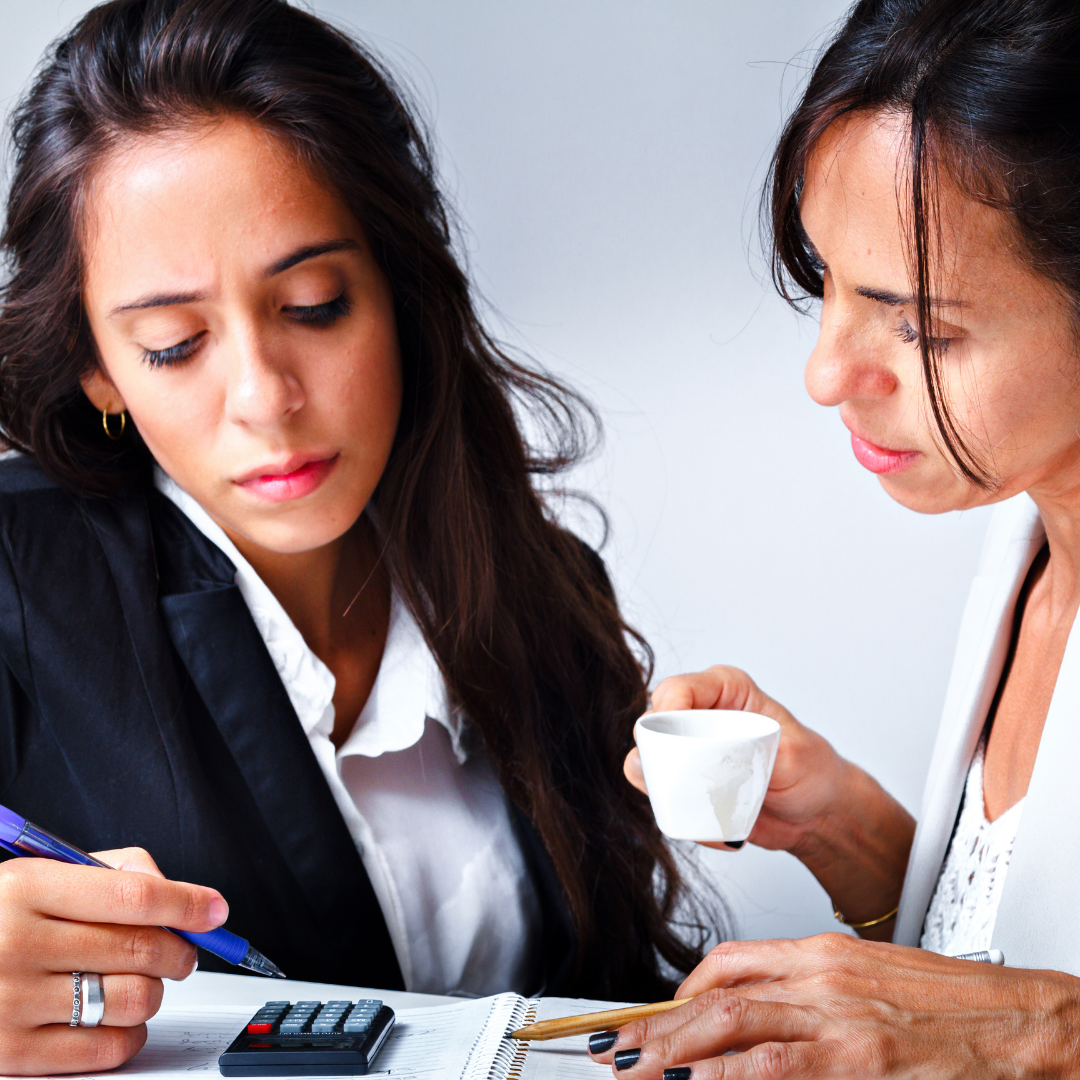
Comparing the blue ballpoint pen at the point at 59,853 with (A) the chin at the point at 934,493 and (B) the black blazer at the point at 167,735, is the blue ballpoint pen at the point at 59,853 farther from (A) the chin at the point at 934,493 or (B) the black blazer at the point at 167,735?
(A) the chin at the point at 934,493

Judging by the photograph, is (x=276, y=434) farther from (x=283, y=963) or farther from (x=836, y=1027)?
(x=836, y=1027)

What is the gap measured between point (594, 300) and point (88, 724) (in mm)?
1229

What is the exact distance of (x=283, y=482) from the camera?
1.17 meters

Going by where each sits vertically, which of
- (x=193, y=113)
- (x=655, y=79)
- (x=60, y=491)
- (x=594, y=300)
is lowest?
(x=60, y=491)

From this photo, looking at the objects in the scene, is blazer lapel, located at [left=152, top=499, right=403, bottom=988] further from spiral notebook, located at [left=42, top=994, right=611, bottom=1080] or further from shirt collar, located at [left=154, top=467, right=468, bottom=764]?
spiral notebook, located at [left=42, top=994, right=611, bottom=1080]

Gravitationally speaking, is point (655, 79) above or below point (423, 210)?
above

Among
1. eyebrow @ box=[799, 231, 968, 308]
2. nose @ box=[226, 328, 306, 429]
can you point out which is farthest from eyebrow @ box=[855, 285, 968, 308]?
nose @ box=[226, 328, 306, 429]

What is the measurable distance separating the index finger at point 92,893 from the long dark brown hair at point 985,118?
0.75 m

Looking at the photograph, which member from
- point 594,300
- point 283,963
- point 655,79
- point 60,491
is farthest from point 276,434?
point 655,79

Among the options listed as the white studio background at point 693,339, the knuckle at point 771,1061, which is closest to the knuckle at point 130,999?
the knuckle at point 771,1061

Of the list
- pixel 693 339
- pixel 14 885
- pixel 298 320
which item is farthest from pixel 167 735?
pixel 693 339

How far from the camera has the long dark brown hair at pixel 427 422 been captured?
116cm

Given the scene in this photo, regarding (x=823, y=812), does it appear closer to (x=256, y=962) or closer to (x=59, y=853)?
(x=256, y=962)

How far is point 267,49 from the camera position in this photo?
46.3 inches
